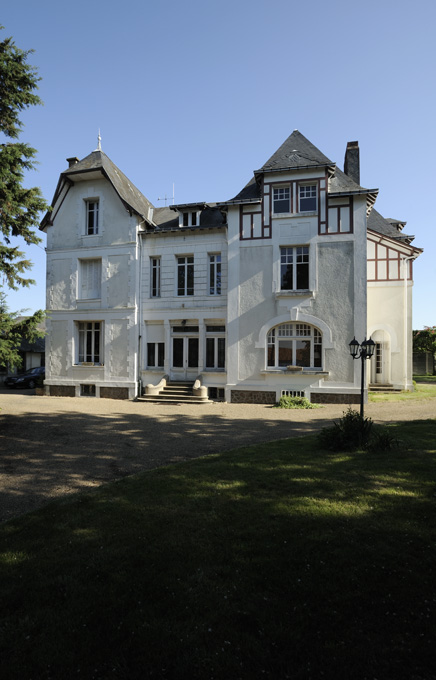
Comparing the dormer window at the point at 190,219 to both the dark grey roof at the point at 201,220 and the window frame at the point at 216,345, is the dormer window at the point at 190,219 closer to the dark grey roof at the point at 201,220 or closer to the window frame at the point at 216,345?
the dark grey roof at the point at 201,220

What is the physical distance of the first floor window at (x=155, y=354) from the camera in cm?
1941

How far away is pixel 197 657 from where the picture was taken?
261 centimetres

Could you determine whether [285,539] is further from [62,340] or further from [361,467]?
[62,340]

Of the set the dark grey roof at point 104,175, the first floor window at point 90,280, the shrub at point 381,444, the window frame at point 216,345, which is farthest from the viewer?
the first floor window at point 90,280

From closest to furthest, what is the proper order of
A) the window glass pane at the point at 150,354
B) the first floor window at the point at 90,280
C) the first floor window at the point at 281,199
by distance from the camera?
the first floor window at the point at 281,199, the window glass pane at the point at 150,354, the first floor window at the point at 90,280

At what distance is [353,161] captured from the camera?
2116cm

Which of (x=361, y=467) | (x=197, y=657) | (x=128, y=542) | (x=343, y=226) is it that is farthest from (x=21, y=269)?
(x=343, y=226)

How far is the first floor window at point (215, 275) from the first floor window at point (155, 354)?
3667 mm

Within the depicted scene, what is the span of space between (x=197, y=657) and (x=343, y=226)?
54.1 feet

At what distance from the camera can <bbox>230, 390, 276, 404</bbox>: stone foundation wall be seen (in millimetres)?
Answer: 17125

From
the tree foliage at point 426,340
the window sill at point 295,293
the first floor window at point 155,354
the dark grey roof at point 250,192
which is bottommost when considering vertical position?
the first floor window at point 155,354

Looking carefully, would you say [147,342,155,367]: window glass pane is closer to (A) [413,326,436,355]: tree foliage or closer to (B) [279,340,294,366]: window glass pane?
(B) [279,340,294,366]: window glass pane

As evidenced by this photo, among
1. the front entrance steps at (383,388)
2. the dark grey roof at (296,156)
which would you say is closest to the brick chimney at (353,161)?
the dark grey roof at (296,156)

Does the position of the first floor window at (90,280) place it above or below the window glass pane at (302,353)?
above
